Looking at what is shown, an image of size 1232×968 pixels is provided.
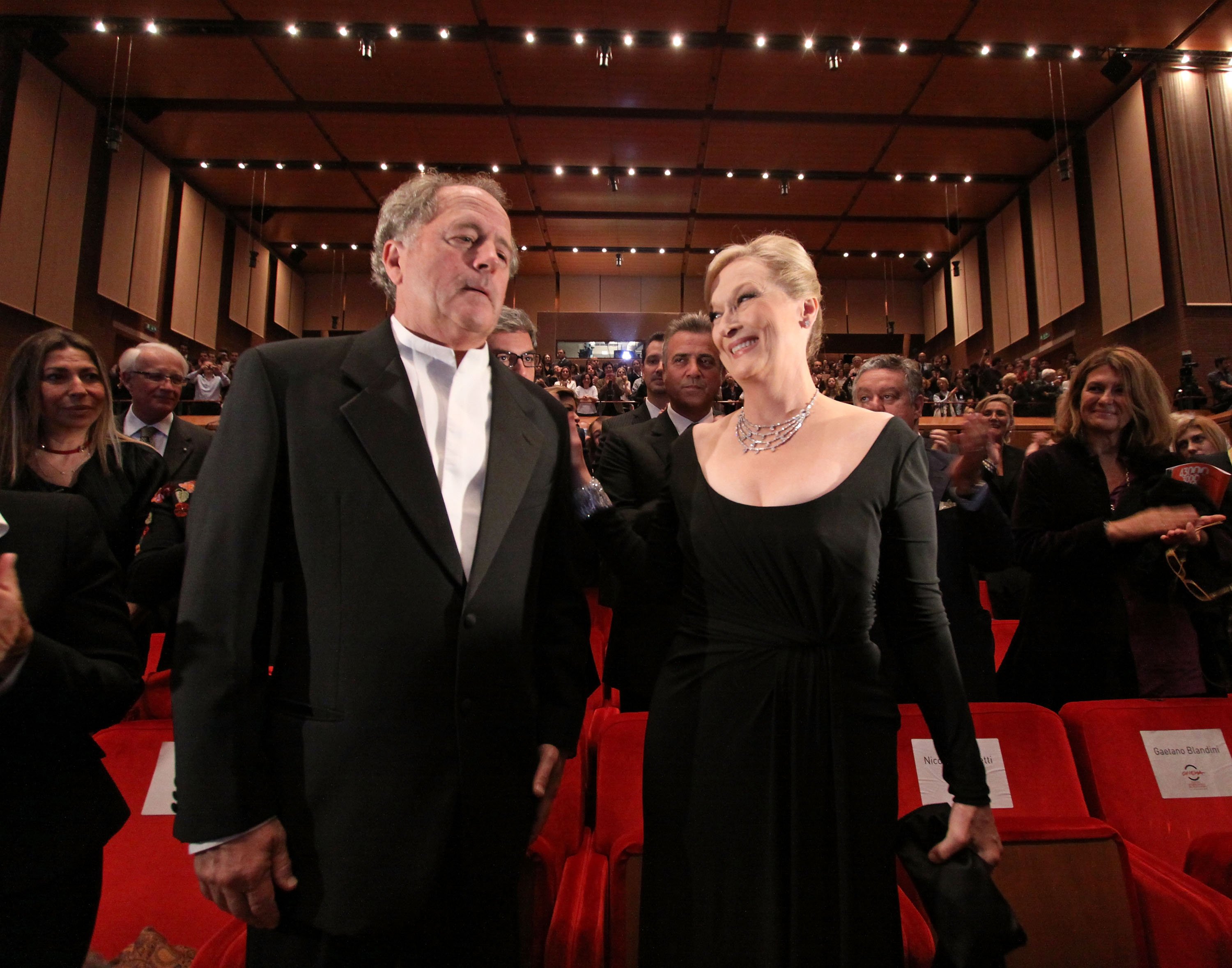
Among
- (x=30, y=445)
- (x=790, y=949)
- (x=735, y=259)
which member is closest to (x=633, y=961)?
(x=790, y=949)

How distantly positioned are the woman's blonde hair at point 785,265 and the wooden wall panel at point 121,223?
1141 cm

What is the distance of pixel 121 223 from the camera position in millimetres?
10211

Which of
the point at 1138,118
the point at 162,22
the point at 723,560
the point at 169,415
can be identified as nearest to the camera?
the point at 723,560

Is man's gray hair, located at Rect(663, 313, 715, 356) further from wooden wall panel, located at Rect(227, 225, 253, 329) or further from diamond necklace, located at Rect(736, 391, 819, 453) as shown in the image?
wooden wall panel, located at Rect(227, 225, 253, 329)

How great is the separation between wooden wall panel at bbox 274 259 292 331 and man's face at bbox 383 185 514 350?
51.7 ft

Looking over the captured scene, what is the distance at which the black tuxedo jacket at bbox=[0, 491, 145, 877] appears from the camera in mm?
1019

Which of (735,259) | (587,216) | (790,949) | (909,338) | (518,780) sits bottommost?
(790,949)

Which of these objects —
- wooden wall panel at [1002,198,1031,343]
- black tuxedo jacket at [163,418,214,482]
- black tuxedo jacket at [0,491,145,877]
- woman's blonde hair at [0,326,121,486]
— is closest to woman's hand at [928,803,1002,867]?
black tuxedo jacket at [0,491,145,877]

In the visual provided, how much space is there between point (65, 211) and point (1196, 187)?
47.8ft

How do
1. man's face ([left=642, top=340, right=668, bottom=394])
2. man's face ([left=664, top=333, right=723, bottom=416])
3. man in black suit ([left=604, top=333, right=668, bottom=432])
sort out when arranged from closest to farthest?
man's face ([left=664, top=333, right=723, bottom=416]) → man in black suit ([left=604, top=333, right=668, bottom=432]) → man's face ([left=642, top=340, right=668, bottom=394])

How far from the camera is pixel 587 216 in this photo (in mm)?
13359

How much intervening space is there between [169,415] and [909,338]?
17.0 m

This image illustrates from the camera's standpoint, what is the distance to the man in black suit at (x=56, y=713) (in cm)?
100

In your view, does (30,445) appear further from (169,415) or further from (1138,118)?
(1138,118)
